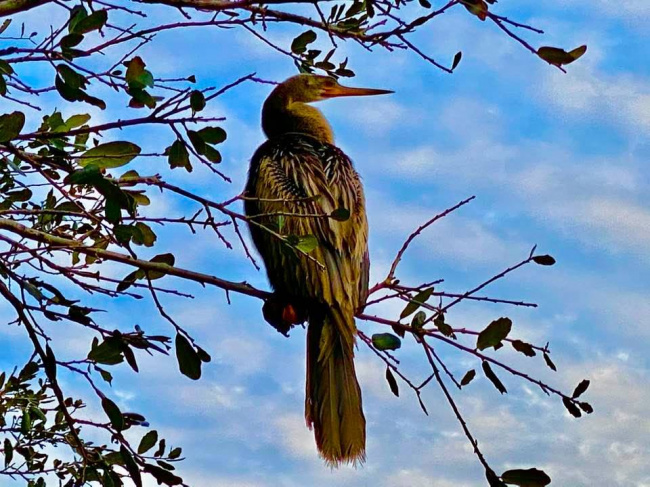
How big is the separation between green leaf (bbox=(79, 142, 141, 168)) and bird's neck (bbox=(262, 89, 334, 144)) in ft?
7.77

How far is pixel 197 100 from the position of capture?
8.23 feet

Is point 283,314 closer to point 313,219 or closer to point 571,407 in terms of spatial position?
point 313,219

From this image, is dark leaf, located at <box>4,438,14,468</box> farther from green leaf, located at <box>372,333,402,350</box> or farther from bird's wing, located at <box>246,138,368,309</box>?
green leaf, located at <box>372,333,402,350</box>

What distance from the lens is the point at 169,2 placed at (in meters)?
2.91

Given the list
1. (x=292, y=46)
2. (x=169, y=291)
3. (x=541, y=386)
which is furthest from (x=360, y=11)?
(x=541, y=386)

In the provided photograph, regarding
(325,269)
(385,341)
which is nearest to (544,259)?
(385,341)

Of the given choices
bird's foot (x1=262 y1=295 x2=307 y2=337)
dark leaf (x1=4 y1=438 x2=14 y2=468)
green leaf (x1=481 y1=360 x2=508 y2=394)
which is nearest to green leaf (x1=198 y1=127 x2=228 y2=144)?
green leaf (x1=481 y1=360 x2=508 y2=394)

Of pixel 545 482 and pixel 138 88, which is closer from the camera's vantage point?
pixel 545 482

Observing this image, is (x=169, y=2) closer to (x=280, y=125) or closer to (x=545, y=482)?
(x=545, y=482)

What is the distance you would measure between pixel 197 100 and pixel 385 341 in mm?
979

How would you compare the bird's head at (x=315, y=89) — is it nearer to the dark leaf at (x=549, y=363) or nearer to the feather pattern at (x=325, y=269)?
the feather pattern at (x=325, y=269)

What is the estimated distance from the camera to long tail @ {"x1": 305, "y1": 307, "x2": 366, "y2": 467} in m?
3.27

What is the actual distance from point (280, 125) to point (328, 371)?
2114 millimetres

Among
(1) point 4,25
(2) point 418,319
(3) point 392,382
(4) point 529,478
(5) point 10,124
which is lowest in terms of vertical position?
(4) point 529,478
